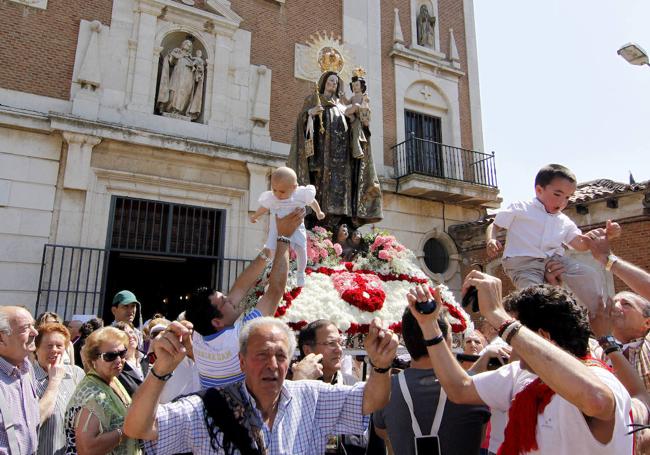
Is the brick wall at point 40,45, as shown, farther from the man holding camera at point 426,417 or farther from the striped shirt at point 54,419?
the man holding camera at point 426,417

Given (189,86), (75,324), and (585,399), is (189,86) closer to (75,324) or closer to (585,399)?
(75,324)

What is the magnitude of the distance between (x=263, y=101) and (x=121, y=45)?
11.7 ft

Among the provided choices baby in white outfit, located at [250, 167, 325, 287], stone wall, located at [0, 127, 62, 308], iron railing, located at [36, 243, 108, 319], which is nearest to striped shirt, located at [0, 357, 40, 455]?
baby in white outfit, located at [250, 167, 325, 287]

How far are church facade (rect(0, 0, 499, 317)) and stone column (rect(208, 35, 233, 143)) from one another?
0.03 m

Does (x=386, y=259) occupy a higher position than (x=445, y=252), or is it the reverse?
(x=445, y=252)

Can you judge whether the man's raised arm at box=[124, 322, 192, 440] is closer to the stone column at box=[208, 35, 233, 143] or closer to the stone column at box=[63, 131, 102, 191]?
the stone column at box=[63, 131, 102, 191]

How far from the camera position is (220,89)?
489 inches

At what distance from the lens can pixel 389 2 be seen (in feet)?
52.5

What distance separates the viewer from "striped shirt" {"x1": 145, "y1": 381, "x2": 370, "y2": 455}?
1.85m

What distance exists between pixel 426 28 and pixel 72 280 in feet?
44.1

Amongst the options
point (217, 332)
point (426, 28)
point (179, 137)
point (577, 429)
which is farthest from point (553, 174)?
point (426, 28)

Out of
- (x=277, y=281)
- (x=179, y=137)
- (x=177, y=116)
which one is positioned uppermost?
(x=177, y=116)

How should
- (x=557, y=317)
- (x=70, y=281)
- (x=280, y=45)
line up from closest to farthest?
(x=557, y=317) → (x=70, y=281) → (x=280, y=45)

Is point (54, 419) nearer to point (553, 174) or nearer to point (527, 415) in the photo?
point (527, 415)
